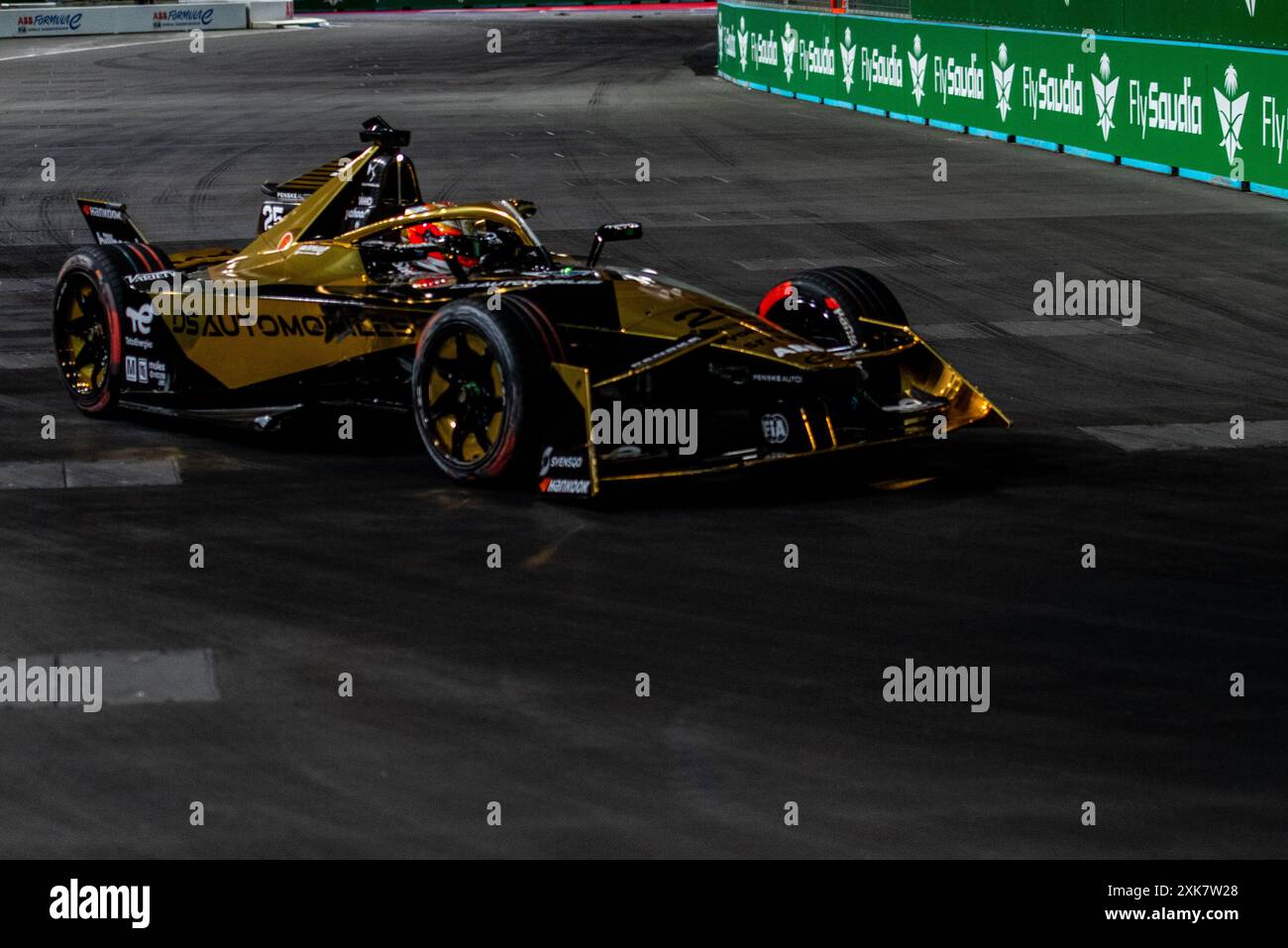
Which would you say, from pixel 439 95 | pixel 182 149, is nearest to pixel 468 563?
pixel 182 149

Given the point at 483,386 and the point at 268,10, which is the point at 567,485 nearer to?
the point at 483,386

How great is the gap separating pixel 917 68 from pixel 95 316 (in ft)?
70.6

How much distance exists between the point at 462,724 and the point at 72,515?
3.48 meters

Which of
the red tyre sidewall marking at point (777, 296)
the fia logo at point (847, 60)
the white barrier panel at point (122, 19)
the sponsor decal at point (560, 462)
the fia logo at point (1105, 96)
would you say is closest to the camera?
the sponsor decal at point (560, 462)

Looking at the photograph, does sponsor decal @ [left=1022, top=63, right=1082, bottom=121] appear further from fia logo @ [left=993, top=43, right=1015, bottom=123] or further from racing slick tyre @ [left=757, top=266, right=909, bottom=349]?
racing slick tyre @ [left=757, top=266, right=909, bottom=349]

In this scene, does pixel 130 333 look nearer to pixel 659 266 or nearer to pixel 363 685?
pixel 363 685

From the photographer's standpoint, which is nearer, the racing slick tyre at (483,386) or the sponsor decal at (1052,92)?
the racing slick tyre at (483,386)

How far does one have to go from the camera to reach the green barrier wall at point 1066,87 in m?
21.4

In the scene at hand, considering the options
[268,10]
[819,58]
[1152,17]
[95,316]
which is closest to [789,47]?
[819,58]

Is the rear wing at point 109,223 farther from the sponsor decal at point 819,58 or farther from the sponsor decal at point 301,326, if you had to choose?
the sponsor decal at point 819,58

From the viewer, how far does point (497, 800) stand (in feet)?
19.3

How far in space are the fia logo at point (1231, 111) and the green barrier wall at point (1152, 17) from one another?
0.40m

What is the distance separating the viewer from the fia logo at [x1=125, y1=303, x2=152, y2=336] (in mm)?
11227

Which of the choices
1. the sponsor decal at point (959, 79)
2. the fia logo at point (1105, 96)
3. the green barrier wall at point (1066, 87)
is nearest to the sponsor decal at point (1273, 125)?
the green barrier wall at point (1066, 87)
